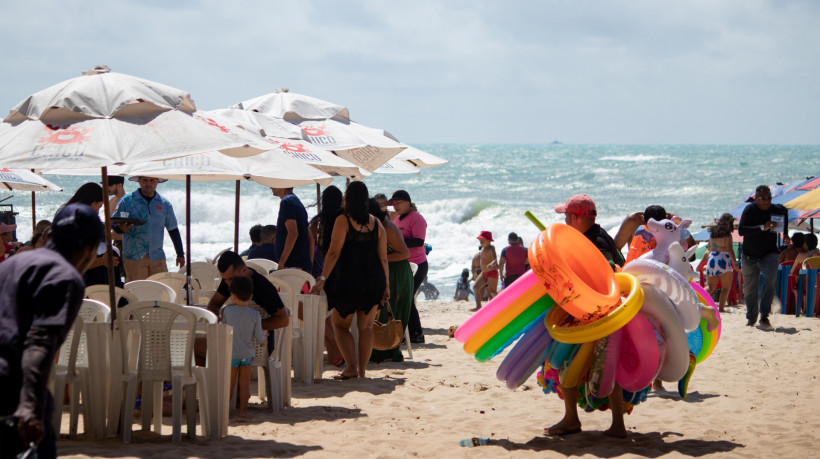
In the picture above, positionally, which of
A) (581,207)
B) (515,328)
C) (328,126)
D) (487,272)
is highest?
(328,126)

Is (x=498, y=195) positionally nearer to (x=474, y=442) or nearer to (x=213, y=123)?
(x=213, y=123)

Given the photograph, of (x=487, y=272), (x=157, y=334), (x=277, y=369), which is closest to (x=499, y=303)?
(x=277, y=369)

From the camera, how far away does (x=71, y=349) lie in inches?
184

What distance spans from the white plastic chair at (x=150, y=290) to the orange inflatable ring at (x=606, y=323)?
2.82 metres

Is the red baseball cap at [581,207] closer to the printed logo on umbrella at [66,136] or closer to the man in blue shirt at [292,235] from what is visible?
the printed logo on umbrella at [66,136]

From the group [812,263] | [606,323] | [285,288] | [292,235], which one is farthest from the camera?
[812,263]

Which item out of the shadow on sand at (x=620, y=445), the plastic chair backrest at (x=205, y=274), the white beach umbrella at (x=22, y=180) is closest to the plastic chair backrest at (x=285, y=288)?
the plastic chair backrest at (x=205, y=274)

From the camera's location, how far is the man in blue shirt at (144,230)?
310 inches

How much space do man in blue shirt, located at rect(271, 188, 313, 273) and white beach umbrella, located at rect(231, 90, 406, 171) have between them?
43.4 inches

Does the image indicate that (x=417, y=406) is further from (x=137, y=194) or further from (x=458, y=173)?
(x=458, y=173)

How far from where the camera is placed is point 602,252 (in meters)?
5.08

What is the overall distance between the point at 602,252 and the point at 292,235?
332 cm

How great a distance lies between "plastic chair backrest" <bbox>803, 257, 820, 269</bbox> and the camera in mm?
11406

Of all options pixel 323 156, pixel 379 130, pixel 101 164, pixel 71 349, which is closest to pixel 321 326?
pixel 323 156
